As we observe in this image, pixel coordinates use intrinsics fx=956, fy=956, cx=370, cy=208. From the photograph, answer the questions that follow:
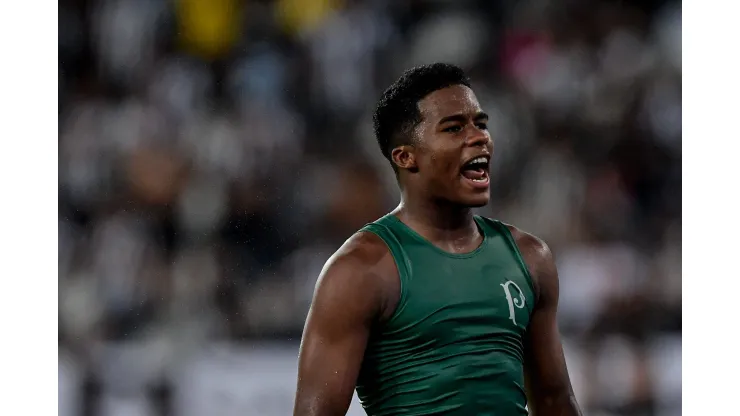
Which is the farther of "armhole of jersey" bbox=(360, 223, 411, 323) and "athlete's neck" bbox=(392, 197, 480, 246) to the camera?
"athlete's neck" bbox=(392, 197, 480, 246)

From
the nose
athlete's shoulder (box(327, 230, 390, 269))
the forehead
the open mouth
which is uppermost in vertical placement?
the forehead

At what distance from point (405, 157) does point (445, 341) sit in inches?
19.8

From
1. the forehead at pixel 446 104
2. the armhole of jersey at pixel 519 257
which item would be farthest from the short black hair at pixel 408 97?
the armhole of jersey at pixel 519 257

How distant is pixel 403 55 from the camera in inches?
219

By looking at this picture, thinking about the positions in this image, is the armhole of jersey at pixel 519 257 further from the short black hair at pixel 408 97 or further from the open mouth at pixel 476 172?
the short black hair at pixel 408 97

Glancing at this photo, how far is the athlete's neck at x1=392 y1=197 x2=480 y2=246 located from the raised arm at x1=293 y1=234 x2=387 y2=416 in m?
0.25

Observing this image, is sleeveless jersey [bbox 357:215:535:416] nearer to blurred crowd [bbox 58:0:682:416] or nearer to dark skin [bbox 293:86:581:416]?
→ dark skin [bbox 293:86:581:416]

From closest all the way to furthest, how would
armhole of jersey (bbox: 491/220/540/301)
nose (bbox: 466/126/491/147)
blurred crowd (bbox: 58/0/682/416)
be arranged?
nose (bbox: 466/126/491/147), armhole of jersey (bbox: 491/220/540/301), blurred crowd (bbox: 58/0/682/416)

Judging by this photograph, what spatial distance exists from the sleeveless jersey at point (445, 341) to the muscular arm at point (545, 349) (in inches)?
4.2

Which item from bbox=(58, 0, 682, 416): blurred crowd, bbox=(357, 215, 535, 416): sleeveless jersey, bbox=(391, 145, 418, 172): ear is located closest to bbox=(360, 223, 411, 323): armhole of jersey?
bbox=(357, 215, 535, 416): sleeveless jersey

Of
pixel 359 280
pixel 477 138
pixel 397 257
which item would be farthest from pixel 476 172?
pixel 359 280

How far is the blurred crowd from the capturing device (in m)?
5.06

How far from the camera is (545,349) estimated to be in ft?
8.58

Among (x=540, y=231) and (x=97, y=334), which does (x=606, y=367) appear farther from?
(x=97, y=334)
